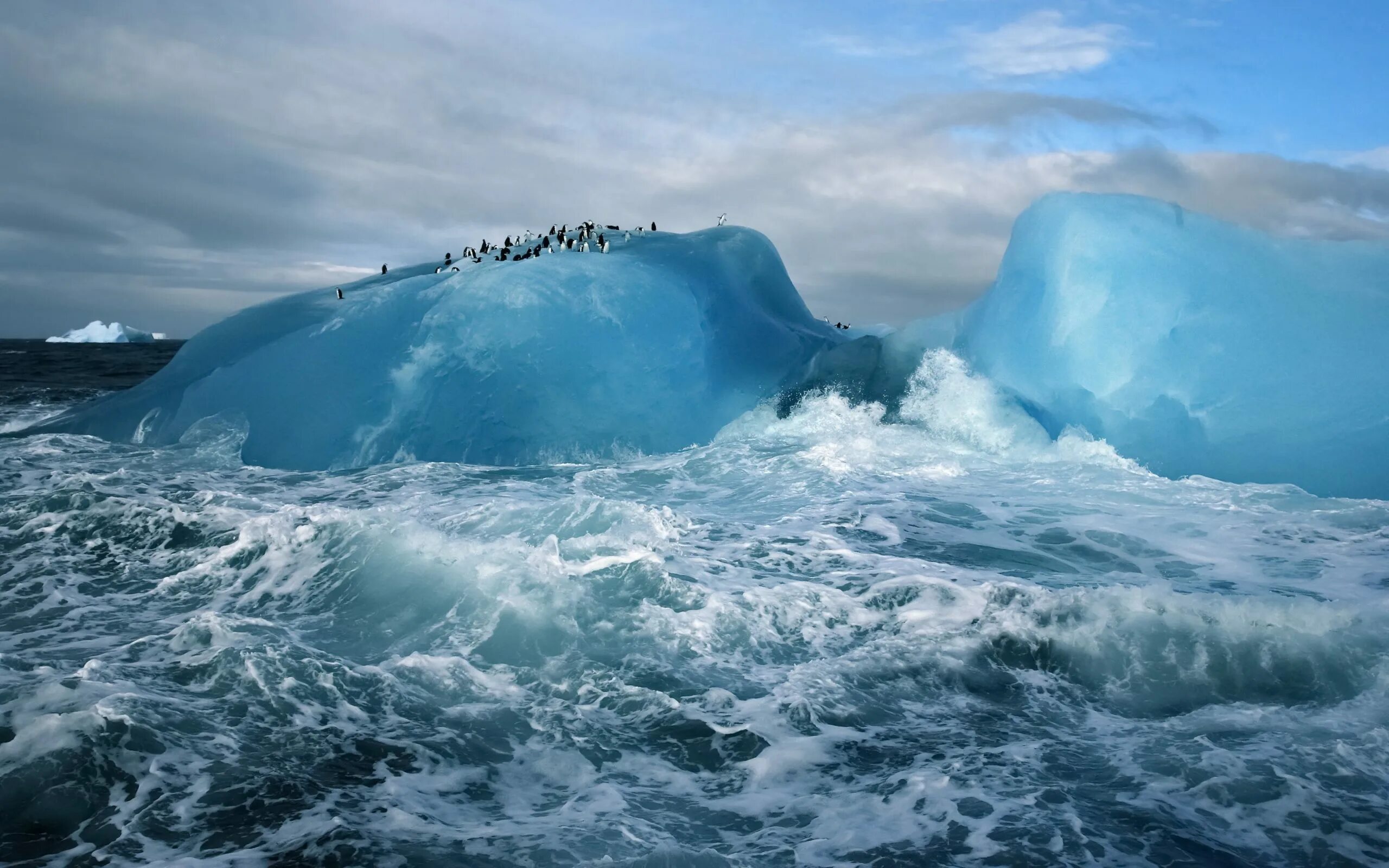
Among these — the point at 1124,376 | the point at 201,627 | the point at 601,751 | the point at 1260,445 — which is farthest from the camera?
the point at 1124,376

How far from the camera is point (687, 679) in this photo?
535 centimetres

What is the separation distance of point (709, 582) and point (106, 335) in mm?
70904

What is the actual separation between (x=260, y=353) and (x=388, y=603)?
27.4 feet

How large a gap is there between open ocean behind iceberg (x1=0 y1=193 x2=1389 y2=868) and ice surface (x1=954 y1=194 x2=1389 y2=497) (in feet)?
0.16

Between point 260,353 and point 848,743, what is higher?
point 260,353

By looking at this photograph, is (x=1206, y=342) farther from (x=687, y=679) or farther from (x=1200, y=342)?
(x=687, y=679)

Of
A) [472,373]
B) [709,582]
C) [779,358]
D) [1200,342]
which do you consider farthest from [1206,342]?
[472,373]

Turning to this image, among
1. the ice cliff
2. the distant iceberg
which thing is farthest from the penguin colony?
the distant iceberg

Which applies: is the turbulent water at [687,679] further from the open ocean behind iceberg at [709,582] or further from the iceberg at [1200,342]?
the iceberg at [1200,342]

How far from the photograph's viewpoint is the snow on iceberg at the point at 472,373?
40.8 ft

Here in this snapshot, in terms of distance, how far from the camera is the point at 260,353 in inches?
517

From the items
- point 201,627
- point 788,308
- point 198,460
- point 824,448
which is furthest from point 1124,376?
point 198,460

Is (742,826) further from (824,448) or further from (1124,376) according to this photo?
(1124,376)

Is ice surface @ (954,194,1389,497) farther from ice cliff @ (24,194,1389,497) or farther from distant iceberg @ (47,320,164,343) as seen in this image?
distant iceberg @ (47,320,164,343)
